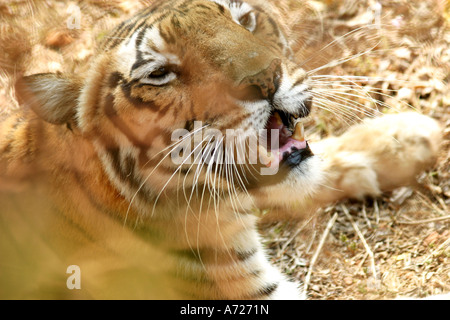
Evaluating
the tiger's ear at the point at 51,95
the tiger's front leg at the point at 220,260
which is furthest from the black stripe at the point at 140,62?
the tiger's front leg at the point at 220,260

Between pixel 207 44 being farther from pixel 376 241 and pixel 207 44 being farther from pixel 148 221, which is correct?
pixel 376 241

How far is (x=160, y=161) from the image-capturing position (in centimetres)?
131

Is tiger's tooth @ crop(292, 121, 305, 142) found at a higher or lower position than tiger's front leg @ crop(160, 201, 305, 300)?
higher

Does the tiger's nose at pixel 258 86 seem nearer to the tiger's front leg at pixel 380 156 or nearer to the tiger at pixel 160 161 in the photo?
the tiger at pixel 160 161

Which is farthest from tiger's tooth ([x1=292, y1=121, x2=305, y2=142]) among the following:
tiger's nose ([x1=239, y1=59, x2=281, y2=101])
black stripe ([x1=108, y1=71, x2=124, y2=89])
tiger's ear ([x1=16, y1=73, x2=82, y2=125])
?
tiger's ear ([x1=16, y1=73, x2=82, y2=125])

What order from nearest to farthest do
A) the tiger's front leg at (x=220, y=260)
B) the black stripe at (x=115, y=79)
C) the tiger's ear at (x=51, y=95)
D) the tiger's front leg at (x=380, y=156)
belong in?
the tiger's ear at (x=51, y=95) < the black stripe at (x=115, y=79) < the tiger's front leg at (x=220, y=260) < the tiger's front leg at (x=380, y=156)

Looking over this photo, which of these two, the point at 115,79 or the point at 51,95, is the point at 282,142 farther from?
the point at 51,95

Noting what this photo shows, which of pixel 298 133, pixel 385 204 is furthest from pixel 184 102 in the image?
pixel 385 204

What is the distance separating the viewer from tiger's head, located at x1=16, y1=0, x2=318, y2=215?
120 cm

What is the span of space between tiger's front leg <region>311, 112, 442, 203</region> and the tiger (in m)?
0.33

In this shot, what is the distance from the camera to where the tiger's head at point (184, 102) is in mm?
1197

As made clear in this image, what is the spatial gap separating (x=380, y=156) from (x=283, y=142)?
71 cm

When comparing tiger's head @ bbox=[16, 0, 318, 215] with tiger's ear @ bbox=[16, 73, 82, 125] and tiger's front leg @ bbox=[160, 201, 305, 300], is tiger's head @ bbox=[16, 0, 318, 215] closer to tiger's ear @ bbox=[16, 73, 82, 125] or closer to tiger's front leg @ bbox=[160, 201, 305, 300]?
tiger's ear @ bbox=[16, 73, 82, 125]
